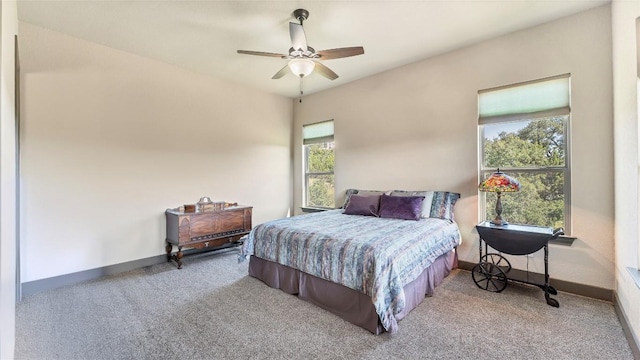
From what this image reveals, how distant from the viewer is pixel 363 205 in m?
3.67

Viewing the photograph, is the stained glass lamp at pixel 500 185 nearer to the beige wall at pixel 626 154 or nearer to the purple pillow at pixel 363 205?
the beige wall at pixel 626 154

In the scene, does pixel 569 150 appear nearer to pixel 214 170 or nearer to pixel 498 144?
pixel 498 144

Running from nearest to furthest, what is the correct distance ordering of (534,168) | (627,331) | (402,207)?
(627,331) < (534,168) < (402,207)

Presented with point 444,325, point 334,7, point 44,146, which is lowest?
point 444,325

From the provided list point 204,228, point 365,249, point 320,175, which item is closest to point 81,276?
point 204,228

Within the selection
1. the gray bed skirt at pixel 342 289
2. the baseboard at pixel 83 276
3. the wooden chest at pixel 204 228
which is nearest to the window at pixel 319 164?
the wooden chest at pixel 204 228

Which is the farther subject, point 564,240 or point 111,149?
point 111,149

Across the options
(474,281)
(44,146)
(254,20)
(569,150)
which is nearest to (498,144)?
(569,150)

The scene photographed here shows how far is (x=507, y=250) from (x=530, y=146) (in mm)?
→ 1242

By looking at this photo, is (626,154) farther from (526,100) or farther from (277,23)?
(277,23)

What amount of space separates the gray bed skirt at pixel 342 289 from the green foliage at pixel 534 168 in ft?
3.08

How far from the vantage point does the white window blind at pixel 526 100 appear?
280cm

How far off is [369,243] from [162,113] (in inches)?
134

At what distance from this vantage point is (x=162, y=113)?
3.77 metres
